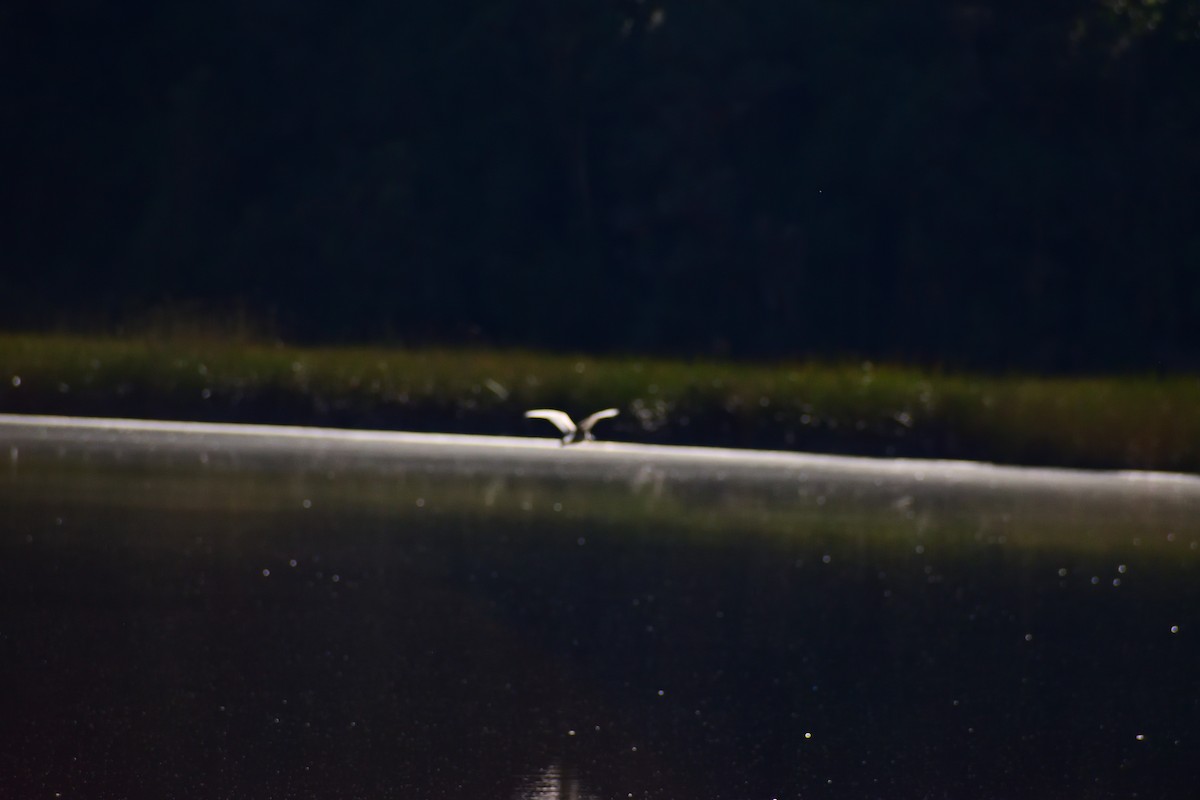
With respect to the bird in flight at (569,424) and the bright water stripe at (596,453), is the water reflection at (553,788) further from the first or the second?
the bright water stripe at (596,453)

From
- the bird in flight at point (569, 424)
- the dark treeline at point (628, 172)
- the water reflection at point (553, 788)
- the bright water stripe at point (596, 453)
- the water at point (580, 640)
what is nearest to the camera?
the water reflection at point (553, 788)

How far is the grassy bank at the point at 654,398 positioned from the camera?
20.1 metres

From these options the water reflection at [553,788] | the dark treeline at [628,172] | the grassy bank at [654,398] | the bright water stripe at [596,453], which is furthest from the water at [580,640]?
the dark treeline at [628,172]

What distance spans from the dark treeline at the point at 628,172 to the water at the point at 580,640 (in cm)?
2400

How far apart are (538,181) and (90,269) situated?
10843 millimetres

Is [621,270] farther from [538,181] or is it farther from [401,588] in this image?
[401,588]

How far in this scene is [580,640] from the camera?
915cm

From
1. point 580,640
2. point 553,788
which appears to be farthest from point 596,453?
point 553,788

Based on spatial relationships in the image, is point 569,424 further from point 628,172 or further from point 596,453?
point 628,172

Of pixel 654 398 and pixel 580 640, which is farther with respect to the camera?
pixel 654 398

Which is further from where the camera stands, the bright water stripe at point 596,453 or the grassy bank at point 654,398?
the grassy bank at point 654,398

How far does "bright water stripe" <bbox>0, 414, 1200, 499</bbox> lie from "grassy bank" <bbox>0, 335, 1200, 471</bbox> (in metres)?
0.42

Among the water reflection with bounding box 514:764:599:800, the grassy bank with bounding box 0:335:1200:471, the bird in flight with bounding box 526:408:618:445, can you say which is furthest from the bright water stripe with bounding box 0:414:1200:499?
the water reflection with bounding box 514:764:599:800

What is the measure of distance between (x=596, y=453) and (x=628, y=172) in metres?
23.8
